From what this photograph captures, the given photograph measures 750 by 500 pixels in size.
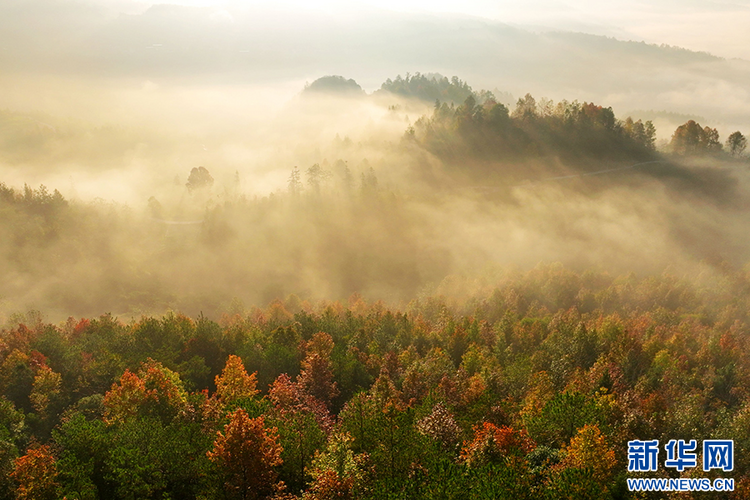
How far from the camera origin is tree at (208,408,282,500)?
3659cm

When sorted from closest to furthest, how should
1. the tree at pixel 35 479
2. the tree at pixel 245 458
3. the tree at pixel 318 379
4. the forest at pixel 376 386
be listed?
the tree at pixel 245 458 < the tree at pixel 35 479 < the forest at pixel 376 386 < the tree at pixel 318 379

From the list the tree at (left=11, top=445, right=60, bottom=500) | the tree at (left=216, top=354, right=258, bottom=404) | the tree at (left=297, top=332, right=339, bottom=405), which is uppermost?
the tree at (left=11, top=445, right=60, bottom=500)

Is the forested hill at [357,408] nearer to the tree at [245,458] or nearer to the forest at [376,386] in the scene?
the tree at [245,458]

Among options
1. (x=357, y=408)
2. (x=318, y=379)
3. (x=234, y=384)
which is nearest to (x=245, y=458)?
(x=357, y=408)

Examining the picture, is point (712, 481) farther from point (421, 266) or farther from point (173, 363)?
point (421, 266)

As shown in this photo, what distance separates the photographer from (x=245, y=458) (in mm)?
36812

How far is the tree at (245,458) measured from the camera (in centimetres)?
3659

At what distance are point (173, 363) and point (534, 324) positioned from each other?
76215 millimetres

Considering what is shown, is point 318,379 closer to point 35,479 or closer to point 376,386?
point 376,386

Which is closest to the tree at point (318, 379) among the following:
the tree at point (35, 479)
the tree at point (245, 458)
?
the tree at point (245, 458)

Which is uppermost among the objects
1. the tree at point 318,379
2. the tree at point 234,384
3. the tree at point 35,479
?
the tree at point 35,479

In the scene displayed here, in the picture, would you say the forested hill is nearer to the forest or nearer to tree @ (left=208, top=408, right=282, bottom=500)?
tree @ (left=208, top=408, right=282, bottom=500)

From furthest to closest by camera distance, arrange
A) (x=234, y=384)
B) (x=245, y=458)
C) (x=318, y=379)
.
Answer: (x=318, y=379), (x=234, y=384), (x=245, y=458)

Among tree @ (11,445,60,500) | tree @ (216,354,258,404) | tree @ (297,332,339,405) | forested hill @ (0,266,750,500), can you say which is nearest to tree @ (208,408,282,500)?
forested hill @ (0,266,750,500)
